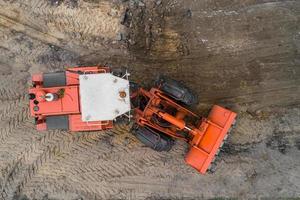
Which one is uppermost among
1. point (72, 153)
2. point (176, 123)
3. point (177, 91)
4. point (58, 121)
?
point (177, 91)

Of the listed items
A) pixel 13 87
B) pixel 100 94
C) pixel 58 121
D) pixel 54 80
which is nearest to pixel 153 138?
pixel 100 94

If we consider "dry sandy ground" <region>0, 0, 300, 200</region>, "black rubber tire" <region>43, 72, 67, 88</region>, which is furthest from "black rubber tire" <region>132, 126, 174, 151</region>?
"black rubber tire" <region>43, 72, 67, 88</region>

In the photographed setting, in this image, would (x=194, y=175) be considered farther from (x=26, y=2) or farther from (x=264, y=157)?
(x=26, y=2)

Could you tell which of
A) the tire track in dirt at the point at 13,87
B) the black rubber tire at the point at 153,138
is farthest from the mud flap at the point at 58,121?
the tire track in dirt at the point at 13,87

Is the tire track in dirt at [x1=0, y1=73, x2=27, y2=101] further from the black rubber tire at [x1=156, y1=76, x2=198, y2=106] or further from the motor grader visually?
the black rubber tire at [x1=156, y1=76, x2=198, y2=106]

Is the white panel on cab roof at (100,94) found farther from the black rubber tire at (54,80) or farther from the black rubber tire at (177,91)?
the black rubber tire at (177,91)

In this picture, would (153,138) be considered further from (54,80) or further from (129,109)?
(54,80)
